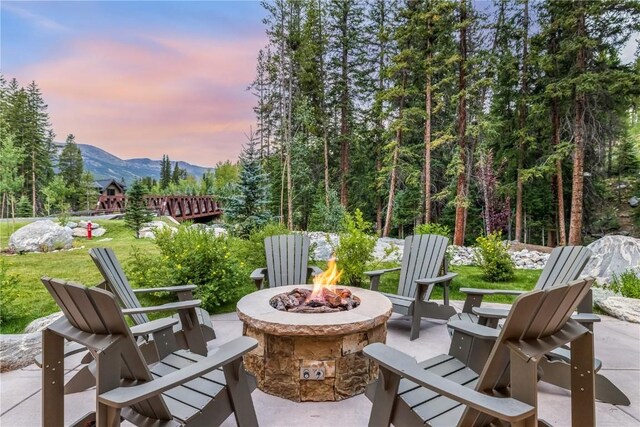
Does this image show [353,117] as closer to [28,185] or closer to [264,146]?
[264,146]

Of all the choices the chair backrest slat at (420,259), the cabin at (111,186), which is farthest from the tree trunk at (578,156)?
the cabin at (111,186)

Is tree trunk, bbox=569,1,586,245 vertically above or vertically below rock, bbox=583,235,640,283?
above

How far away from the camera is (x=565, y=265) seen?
2807 millimetres

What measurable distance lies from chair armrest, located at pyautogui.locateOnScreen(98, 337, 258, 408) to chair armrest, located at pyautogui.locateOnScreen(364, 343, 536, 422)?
2.00 feet

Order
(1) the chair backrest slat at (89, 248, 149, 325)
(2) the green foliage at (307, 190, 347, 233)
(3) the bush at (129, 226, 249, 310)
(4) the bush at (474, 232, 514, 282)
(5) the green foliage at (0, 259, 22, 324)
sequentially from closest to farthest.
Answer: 1. (1) the chair backrest slat at (89, 248, 149, 325)
2. (5) the green foliage at (0, 259, 22, 324)
3. (3) the bush at (129, 226, 249, 310)
4. (4) the bush at (474, 232, 514, 282)
5. (2) the green foliage at (307, 190, 347, 233)

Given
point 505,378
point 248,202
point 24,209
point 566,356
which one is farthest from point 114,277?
point 24,209

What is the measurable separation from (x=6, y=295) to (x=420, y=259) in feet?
14.3

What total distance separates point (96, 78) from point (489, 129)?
1029 cm

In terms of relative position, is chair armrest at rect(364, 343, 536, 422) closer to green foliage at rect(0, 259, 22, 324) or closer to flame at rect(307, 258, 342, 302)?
flame at rect(307, 258, 342, 302)

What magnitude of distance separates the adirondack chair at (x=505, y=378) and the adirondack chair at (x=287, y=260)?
2.18 meters

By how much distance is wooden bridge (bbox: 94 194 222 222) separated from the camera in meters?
16.8

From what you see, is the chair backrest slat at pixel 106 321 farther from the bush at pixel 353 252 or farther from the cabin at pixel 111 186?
the cabin at pixel 111 186

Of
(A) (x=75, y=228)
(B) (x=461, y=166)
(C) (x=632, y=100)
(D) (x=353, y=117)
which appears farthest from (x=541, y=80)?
(A) (x=75, y=228)

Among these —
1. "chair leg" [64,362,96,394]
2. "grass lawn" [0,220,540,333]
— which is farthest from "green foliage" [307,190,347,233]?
"chair leg" [64,362,96,394]
